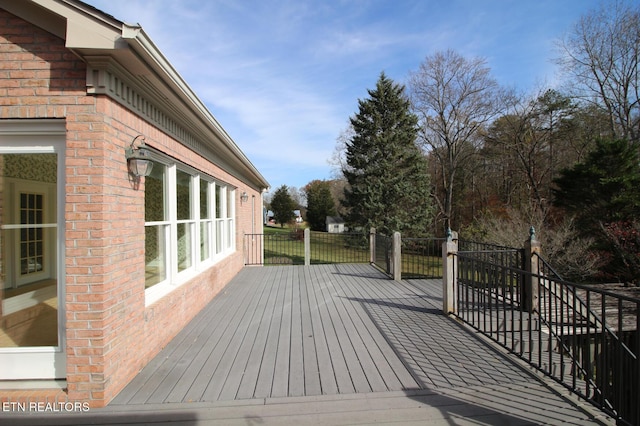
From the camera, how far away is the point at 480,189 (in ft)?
88.5

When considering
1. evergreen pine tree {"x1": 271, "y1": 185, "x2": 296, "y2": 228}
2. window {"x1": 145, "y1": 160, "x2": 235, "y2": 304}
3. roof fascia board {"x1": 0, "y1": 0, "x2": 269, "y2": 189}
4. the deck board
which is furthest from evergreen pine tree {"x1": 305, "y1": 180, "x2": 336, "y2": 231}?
roof fascia board {"x1": 0, "y1": 0, "x2": 269, "y2": 189}

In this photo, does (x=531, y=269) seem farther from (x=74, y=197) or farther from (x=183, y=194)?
(x=74, y=197)

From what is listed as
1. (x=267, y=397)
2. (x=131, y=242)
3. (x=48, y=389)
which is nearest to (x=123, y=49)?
(x=131, y=242)

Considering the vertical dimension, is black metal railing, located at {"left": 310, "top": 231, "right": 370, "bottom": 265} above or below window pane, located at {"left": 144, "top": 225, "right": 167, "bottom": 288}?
below

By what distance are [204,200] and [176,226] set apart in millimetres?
1762

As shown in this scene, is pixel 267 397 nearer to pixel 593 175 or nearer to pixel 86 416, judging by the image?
pixel 86 416

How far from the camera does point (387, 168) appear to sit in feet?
71.0

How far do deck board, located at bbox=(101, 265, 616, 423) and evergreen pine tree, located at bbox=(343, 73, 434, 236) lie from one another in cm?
1580

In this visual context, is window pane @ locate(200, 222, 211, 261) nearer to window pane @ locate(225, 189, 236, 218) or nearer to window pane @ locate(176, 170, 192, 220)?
window pane @ locate(176, 170, 192, 220)

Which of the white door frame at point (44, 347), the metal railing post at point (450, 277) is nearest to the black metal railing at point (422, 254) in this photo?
the metal railing post at point (450, 277)

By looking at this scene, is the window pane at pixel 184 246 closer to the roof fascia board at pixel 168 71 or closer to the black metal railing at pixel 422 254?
the roof fascia board at pixel 168 71

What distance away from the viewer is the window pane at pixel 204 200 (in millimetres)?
6176

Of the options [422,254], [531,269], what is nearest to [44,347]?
[531,269]

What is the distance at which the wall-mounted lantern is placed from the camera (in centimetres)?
324
